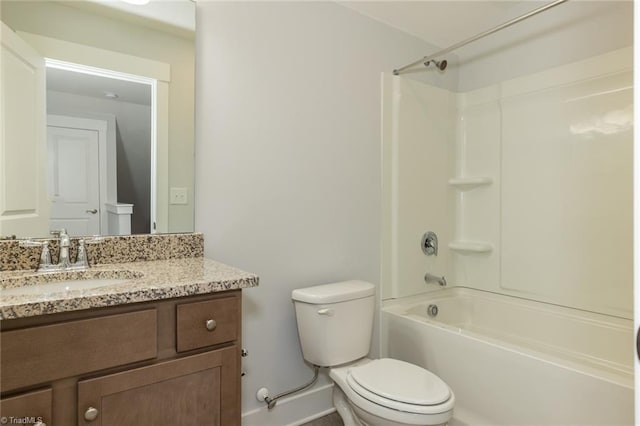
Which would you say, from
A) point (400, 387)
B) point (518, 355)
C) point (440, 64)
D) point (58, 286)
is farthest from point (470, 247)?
point (58, 286)

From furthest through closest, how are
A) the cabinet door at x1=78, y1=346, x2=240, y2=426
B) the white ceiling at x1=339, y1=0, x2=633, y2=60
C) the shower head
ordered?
1. the shower head
2. the white ceiling at x1=339, y1=0, x2=633, y2=60
3. the cabinet door at x1=78, y1=346, x2=240, y2=426

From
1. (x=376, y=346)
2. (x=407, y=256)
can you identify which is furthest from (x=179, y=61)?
(x=376, y=346)

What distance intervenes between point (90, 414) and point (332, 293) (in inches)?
42.3

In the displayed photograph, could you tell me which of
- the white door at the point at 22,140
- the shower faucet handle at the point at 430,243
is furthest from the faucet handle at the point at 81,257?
the shower faucet handle at the point at 430,243

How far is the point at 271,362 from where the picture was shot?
1.92 metres

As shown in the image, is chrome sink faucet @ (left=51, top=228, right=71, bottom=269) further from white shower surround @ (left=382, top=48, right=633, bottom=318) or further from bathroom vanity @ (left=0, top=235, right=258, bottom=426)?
white shower surround @ (left=382, top=48, right=633, bottom=318)

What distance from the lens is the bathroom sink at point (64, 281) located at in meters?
1.16

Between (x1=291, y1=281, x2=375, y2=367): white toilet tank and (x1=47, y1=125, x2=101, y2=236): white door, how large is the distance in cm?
96

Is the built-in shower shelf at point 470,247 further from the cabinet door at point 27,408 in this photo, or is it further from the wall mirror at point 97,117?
the cabinet door at point 27,408

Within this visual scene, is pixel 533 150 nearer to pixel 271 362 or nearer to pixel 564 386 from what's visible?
pixel 564 386

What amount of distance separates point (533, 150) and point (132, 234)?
7.51 ft

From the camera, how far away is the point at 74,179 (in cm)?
149

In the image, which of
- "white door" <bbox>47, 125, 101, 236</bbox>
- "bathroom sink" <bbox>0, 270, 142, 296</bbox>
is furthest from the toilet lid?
"white door" <bbox>47, 125, 101, 236</bbox>

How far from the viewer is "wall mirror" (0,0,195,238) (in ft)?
4.48
